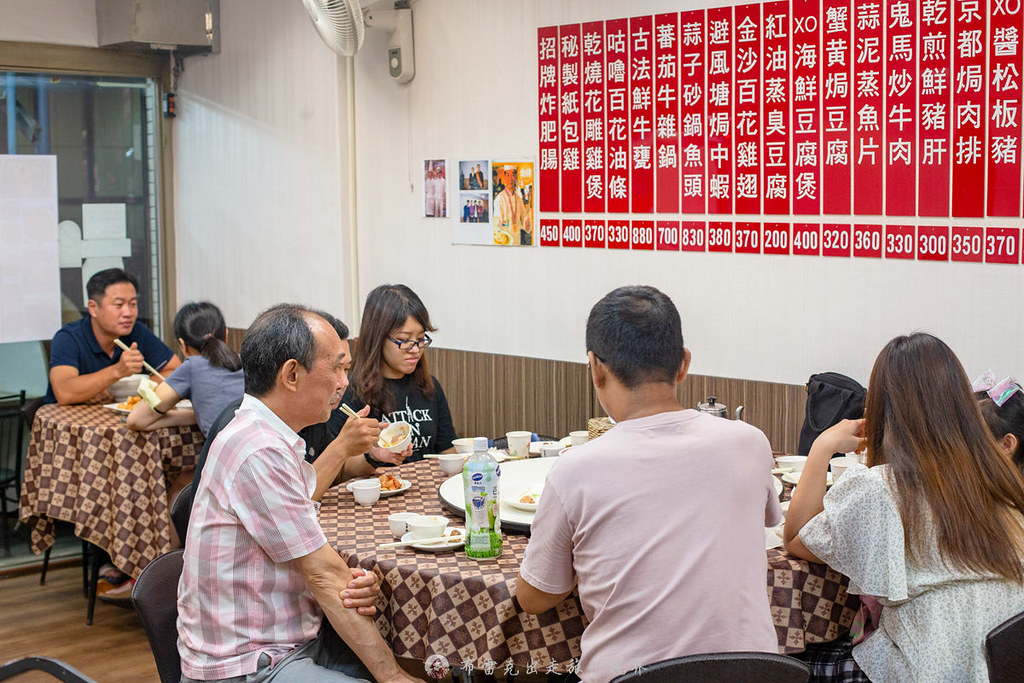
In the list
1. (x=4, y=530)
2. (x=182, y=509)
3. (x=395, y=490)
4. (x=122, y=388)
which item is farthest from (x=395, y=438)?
(x=4, y=530)

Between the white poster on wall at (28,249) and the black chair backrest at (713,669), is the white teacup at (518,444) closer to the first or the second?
the black chair backrest at (713,669)

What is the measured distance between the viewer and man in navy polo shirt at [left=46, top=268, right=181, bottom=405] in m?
4.47

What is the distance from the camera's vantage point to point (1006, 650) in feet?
6.21

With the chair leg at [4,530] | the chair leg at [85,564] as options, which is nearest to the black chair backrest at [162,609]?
the chair leg at [85,564]

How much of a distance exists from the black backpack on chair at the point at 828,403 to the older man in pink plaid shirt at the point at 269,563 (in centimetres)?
168

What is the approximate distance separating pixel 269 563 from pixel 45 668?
1.45 feet

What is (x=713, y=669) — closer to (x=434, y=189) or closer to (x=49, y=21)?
(x=434, y=189)

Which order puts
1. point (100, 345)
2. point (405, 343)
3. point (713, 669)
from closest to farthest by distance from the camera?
point (713, 669), point (405, 343), point (100, 345)

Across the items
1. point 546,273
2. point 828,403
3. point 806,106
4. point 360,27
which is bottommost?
point 828,403

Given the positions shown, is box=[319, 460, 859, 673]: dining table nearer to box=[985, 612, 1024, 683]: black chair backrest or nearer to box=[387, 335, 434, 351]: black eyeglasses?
box=[985, 612, 1024, 683]: black chair backrest

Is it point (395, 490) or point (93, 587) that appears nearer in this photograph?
point (395, 490)

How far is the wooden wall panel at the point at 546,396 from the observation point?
3.69 metres

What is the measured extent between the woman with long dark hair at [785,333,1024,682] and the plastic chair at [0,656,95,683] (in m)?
1.38

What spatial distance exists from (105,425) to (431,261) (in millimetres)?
1528
